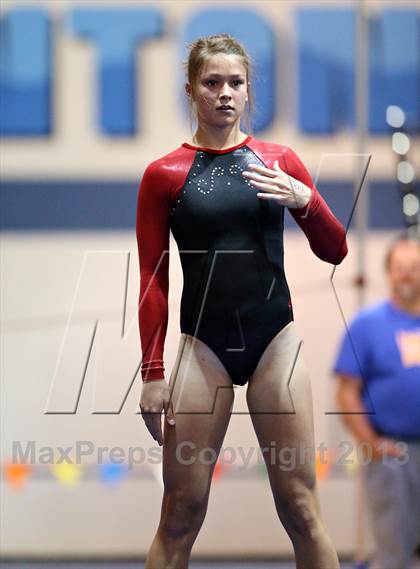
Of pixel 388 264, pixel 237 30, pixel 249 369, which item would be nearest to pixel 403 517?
pixel 388 264

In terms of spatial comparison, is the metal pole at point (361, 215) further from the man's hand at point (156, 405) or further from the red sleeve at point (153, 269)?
the man's hand at point (156, 405)

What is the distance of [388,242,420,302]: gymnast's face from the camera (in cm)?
376

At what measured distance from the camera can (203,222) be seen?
2334 mm

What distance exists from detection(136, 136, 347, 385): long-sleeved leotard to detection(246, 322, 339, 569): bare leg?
44mm

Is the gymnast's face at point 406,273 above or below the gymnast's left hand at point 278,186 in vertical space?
below

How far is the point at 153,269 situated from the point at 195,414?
0.31 m

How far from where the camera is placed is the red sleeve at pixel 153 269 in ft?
7.76

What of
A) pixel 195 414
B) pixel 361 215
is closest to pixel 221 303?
pixel 195 414

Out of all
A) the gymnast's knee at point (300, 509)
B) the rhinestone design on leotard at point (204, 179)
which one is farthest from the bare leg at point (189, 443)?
the rhinestone design on leotard at point (204, 179)

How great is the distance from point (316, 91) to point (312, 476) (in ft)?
8.53

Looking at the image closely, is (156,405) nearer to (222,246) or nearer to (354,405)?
(222,246)

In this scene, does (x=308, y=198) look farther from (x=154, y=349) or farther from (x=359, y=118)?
(x=359, y=118)

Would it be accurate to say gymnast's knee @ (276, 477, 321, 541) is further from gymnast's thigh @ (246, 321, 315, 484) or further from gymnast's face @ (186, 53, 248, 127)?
gymnast's face @ (186, 53, 248, 127)

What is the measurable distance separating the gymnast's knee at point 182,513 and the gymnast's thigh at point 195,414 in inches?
1.0
